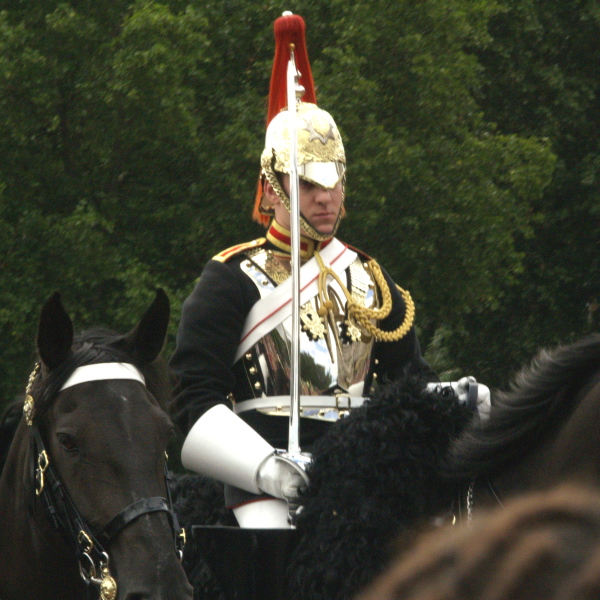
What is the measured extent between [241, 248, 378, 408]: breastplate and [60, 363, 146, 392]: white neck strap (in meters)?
0.62

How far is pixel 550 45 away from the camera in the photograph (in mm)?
16812

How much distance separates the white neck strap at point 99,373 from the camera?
322 cm

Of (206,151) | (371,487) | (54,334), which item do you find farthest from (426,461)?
(206,151)

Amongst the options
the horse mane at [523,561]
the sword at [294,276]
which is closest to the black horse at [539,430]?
the sword at [294,276]

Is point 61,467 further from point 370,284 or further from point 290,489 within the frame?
point 370,284

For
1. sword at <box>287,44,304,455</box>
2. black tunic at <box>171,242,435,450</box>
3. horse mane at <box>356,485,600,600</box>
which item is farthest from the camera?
black tunic at <box>171,242,435,450</box>

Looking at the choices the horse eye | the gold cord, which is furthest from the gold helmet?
the horse eye

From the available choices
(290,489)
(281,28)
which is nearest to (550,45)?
(281,28)

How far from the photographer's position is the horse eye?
3.14m

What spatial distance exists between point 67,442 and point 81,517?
0.19m

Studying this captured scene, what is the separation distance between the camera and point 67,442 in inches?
124

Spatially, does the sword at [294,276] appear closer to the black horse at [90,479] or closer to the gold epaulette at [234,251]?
the gold epaulette at [234,251]

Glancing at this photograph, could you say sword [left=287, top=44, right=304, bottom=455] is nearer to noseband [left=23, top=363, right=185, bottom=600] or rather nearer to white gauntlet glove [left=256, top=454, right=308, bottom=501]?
white gauntlet glove [left=256, top=454, right=308, bottom=501]

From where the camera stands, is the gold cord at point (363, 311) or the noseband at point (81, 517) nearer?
the noseband at point (81, 517)
